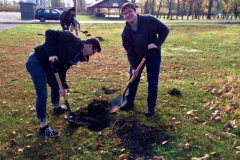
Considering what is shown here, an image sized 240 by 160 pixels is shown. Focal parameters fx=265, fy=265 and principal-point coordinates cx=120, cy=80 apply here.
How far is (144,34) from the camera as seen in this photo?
4590 mm

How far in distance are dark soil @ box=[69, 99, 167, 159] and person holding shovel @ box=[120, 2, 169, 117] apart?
2.29 ft

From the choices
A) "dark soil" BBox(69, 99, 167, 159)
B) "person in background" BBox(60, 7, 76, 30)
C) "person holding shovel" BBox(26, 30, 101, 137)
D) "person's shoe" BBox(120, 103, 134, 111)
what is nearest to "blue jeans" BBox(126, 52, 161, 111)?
"person's shoe" BBox(120, 103, 134, 111)

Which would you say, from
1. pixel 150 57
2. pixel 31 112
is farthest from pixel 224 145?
pixel 31 112

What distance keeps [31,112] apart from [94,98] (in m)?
1.42

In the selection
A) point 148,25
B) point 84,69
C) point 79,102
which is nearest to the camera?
point 148,25

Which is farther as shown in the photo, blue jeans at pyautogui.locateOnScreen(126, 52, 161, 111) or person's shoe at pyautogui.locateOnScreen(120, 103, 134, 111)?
person's shoe at pyautogui.locateOnScreen(120, 103, 134, 111)

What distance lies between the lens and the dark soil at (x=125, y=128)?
13.0 feet

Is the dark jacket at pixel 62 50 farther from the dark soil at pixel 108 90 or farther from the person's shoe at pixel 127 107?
the dark soil at pixel 108 90

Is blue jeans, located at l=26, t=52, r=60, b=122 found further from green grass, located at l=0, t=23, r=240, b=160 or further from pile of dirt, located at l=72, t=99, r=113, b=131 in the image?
pile of dirt, located at l=72, t=99, r=113, b=131

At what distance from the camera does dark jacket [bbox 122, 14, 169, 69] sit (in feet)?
15.0

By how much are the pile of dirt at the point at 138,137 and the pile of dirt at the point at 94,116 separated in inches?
14.0

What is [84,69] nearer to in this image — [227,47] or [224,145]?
[224,145]

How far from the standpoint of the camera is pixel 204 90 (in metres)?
6.53

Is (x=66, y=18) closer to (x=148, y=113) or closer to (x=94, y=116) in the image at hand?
(x=94, y=116)
